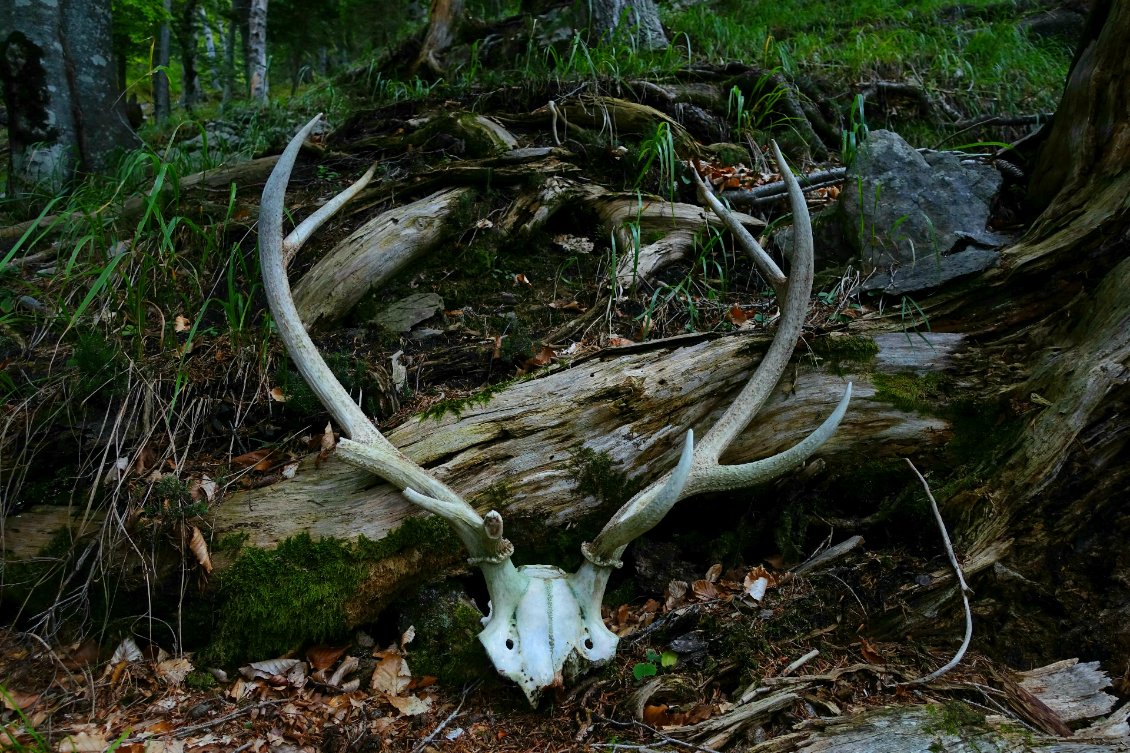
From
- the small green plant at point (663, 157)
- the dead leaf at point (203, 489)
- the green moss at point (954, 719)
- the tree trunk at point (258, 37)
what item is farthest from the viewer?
the tree trunk at point (258, 37)

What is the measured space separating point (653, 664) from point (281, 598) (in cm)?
144

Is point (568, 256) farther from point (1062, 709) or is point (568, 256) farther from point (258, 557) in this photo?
point (1062, 709)

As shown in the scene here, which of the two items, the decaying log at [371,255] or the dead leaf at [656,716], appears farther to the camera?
the decaying log at [371,255]

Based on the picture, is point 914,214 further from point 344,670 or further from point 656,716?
point 344,670

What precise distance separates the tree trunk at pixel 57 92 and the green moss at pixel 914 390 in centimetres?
552

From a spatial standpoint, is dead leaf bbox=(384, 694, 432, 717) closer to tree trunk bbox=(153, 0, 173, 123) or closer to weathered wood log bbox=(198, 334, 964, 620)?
weathered wood log bbox=(198, 334, 964, 620)

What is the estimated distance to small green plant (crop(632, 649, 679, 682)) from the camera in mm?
2418

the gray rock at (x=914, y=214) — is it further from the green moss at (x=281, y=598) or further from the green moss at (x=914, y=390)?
the green moss at (x=281, y=598)

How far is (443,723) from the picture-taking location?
236 cm

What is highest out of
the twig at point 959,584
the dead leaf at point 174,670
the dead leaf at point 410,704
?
the twig at point 959,584

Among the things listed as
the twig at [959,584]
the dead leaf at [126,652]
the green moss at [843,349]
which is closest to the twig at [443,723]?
the dead leaf at [126,652]

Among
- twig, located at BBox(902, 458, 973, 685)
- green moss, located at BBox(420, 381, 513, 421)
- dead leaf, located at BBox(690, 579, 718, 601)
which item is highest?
green moss, located at BBox(420, 381, 513, 421)

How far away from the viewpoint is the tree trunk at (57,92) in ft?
16.0

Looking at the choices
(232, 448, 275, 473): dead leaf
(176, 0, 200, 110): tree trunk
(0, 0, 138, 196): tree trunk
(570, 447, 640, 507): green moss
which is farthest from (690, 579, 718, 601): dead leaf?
(176, 0, 200, 110): tree trunk
